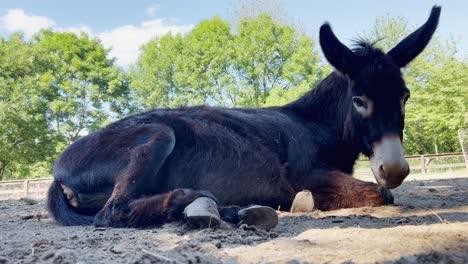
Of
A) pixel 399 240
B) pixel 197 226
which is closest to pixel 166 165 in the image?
pixel 197 226

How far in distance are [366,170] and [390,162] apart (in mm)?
18484

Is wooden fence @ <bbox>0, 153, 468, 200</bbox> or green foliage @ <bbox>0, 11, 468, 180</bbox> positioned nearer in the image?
wooden fence @ <bbox>0, 153, 468, 200</bbox>

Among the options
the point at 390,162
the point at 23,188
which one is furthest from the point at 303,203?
the point at 23,188

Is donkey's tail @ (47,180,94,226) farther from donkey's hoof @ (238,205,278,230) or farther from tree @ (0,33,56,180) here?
tree @ (0,33,56,180)

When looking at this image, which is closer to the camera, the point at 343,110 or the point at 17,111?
the point at 343,110

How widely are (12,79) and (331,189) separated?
28.5 metres

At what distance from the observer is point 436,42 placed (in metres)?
31.4

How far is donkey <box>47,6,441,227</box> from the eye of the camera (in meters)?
3.30

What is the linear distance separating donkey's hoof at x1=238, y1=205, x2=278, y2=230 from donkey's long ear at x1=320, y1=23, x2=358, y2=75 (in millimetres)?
2130

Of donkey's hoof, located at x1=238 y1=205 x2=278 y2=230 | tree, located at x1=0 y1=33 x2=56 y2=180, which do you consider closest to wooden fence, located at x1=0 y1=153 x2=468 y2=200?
tree, located at x1=0 y1=33 x2=56 y2=180

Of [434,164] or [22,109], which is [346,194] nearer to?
[434,164]

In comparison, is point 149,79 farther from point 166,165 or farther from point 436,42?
point 166,165

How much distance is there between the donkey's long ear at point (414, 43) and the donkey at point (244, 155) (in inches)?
0.4

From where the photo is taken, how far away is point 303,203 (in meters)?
3.79
